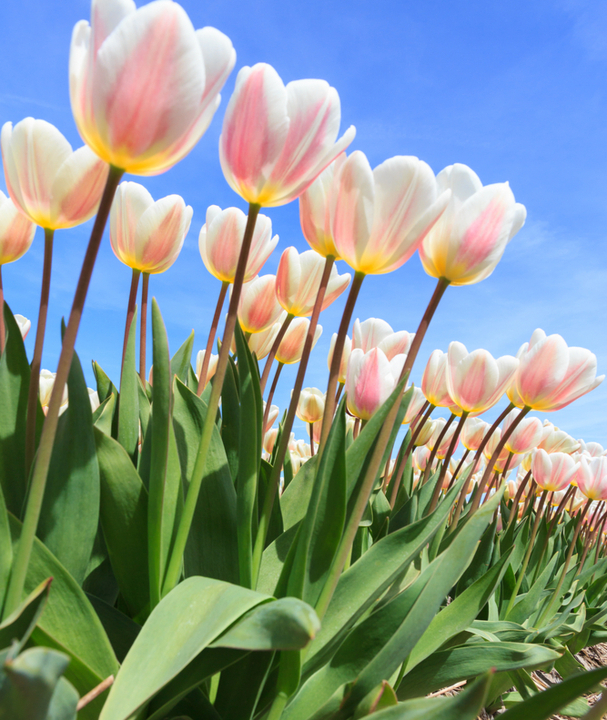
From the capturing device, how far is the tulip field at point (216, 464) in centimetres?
55

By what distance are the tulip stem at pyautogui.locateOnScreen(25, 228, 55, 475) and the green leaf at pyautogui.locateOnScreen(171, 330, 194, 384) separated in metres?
0.58

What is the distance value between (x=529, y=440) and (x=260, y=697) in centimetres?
168

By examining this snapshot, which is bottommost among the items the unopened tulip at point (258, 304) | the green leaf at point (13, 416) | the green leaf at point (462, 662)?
the green leaf at point (462, 662)

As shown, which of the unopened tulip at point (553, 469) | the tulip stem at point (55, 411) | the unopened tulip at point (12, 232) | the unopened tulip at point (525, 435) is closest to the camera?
the tulip stem at point (55, 411)

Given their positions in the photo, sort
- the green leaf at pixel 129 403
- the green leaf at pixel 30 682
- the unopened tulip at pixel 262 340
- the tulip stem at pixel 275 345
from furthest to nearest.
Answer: the unopened tulip at pixel 262 340
the tulip stem at pixel 275 345
the green leaf at pixel 129 403
the green leaf at pixel 30 682

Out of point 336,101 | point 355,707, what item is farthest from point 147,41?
point 355,707

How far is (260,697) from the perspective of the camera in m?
0.84

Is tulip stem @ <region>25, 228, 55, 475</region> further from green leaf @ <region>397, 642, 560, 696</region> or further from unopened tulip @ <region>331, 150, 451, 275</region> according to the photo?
green leaf @ <region>397, 642, 560, 696</region>

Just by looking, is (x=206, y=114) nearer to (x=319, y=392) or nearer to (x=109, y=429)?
(x=109, y=429)

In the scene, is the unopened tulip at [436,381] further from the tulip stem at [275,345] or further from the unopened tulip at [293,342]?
the tulip stem at [275,345]

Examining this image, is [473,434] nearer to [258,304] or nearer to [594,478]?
[594,478]

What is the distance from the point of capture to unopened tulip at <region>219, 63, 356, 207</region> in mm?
652

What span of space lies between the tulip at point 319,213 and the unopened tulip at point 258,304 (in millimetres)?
436

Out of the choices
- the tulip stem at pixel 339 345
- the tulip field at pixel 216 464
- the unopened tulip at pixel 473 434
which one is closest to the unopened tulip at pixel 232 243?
the tulip field at pixel 216 464
